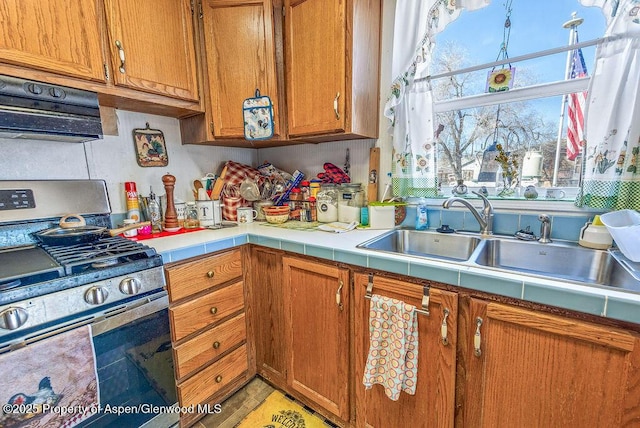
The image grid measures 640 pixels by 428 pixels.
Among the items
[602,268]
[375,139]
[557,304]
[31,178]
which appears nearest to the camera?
[557,304]

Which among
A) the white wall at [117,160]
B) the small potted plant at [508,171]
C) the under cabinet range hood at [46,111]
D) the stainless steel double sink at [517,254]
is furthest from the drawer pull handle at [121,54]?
the small potted plant at [508,171]

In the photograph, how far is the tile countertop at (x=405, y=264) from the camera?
2.24 ft

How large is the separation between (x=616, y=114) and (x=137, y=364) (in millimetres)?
2020

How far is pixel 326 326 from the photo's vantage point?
1.27 meters

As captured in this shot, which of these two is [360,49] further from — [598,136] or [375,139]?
[598,136]

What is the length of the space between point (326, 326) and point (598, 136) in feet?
4.42

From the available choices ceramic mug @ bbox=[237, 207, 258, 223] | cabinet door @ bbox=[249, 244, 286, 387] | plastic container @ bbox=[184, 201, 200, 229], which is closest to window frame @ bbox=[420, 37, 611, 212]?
cabinet door @ bbox=[249, 244, 286, 387]

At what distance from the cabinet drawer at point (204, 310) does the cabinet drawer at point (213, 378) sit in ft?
0.78

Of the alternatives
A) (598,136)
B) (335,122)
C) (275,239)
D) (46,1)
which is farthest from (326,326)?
(46,1)

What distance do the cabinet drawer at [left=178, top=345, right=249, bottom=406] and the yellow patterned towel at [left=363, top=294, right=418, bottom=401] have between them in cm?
80

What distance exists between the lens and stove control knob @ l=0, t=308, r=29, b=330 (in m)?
0.72

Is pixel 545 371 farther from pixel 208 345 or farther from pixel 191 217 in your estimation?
pixel 191 217

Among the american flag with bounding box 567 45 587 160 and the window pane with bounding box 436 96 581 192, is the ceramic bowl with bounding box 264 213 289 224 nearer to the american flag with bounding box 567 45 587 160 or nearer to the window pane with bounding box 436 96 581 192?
the window pane with bounding box 436 96 581 192

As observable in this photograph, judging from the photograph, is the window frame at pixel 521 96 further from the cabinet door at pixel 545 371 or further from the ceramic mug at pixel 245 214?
the ceramic mug at pixel 245 214
